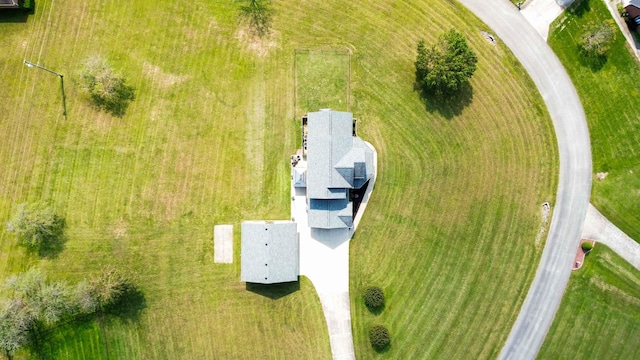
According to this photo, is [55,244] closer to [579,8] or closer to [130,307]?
[130,307]

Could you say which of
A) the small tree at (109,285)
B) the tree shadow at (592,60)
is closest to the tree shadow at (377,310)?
the small tree at (109,285)

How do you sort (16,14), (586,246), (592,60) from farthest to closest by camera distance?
(592,60)
(586,246)
(16,14)

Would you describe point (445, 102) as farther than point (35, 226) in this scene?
Yes

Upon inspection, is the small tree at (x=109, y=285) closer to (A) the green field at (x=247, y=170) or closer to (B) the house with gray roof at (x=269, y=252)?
(A) the green field at (x=247, y=170)

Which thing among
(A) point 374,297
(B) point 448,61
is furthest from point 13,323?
(B) point 448,61

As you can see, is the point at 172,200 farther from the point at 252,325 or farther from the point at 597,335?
the point at 597,335
